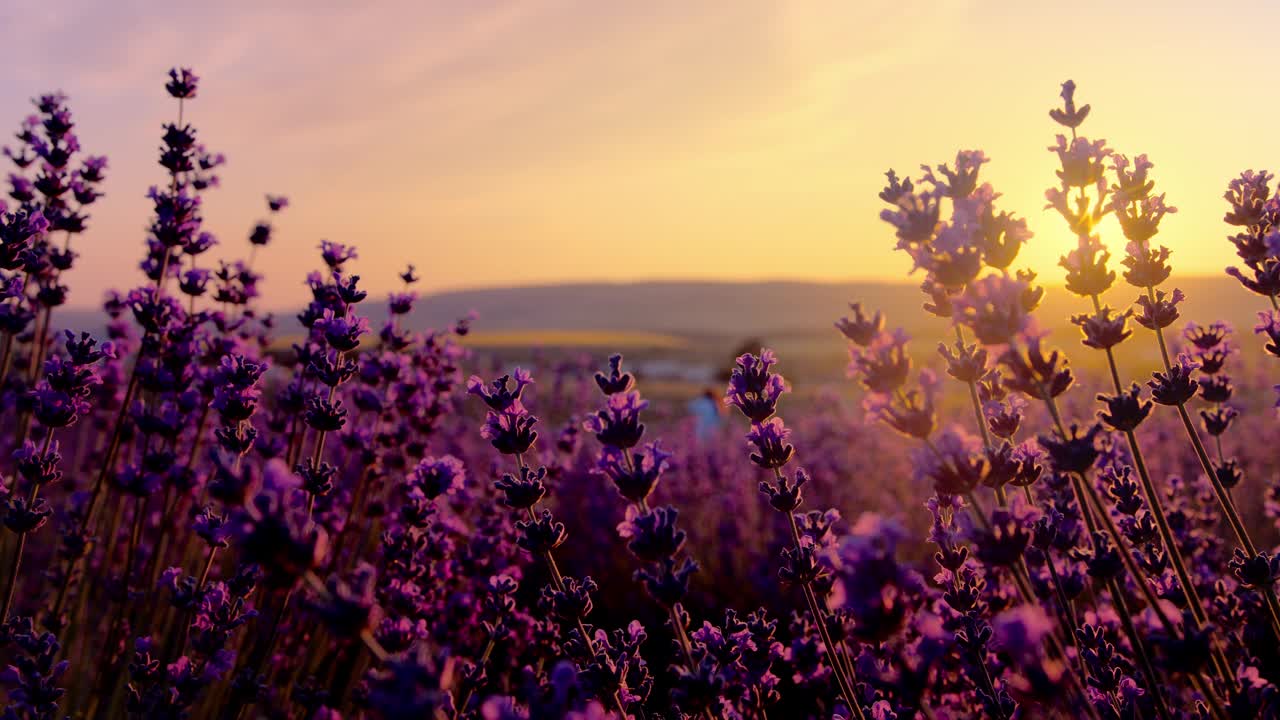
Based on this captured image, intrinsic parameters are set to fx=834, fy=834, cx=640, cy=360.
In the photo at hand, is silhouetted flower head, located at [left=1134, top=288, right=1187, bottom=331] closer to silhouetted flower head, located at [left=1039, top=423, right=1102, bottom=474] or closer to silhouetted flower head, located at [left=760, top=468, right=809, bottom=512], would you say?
silhouetted flower head, located at [left=1039, top=423, right=1102, bottom=474]

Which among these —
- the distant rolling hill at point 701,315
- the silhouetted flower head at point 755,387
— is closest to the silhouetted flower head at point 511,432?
the silhouetted flower head at point 755,387

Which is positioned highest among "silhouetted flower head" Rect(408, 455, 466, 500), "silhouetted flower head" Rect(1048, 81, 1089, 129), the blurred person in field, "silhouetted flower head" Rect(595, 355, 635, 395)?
"silhouetted flower head" Rect(1048, 81, 1089, 129)

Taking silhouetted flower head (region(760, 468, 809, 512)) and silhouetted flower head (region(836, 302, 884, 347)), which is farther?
silhouetted flower head (region(760, 468, 809, 512))

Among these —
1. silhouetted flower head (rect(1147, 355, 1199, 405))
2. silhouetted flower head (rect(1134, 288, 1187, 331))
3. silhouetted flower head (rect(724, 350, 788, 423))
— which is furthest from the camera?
silhouetted flower head (rect(1134, 288, 1187, 331))

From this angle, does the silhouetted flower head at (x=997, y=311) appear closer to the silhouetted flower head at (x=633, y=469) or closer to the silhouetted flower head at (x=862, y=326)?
the silhouetted flower head at (x=862, y=326)

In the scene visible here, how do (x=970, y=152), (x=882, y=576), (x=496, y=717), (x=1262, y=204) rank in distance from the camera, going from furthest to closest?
(x=1262, y=204)
(x=970, y=152)
(x=882, y=576)
(x=496, y=717)

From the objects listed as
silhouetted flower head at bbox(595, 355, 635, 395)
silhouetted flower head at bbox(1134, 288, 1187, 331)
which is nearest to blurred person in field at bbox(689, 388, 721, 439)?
silhouetted flower head at bbox(1134, 288, 1187, 331)

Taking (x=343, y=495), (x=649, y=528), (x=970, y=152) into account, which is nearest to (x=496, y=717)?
(x=649, y=528)

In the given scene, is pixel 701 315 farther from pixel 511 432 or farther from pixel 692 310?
pixel 511 432

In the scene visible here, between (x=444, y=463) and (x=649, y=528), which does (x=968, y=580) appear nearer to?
(x=649, y=528)

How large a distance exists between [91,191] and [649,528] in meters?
3.92

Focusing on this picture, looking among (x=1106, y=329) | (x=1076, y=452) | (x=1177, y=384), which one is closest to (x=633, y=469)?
(x=1076, y=452)

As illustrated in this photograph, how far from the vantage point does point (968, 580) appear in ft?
8.81

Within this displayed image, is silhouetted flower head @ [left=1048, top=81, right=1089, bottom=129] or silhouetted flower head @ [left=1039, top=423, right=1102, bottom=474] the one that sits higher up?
silhouetted flower head @ [left=1048, top=81, right=1089, bottom=129]
